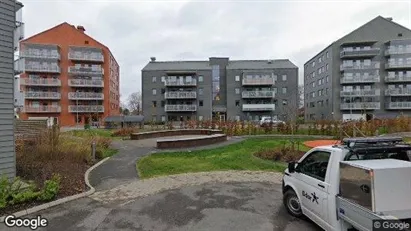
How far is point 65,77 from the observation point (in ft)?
163

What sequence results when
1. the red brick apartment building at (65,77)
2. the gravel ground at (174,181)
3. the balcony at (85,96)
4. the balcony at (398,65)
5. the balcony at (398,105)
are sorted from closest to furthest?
the gravel ground at (174,181) → the red brick apartment building at (65,77) → the balcony at (398,105) → the balcony at (85,96) → the balcony at (398,65)

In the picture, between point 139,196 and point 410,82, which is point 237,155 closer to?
point 139,196

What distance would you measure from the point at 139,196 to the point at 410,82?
60458 mm

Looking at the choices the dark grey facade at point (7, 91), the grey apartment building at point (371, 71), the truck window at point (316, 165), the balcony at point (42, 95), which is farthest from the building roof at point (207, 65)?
the truck window at point (316, 165)

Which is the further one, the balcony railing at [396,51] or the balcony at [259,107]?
the balcony at [259,107]

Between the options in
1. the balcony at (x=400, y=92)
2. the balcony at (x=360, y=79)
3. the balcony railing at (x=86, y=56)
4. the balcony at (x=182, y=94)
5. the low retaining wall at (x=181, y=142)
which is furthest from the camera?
the balcony at (x=182, y=94)

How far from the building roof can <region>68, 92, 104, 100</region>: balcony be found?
10.5 metres

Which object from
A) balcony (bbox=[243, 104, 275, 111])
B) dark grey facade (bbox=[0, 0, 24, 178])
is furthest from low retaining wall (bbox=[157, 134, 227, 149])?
balcony (bbox=[243, 104, 275, 111])

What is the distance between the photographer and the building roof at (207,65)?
5331 centimetres

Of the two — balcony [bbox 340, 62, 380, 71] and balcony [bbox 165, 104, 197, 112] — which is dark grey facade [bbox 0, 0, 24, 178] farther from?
balcony [bbox 340, 62, 380, 71]

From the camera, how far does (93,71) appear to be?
50.7 metres

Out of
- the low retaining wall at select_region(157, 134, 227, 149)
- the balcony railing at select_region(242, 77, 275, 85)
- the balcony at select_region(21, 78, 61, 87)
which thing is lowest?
the low retaining wall at select_region(157, 134, 227, 149)

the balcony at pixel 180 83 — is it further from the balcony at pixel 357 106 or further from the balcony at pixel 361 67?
the balcony at pixel 361 67

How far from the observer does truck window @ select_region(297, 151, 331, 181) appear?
445cm
